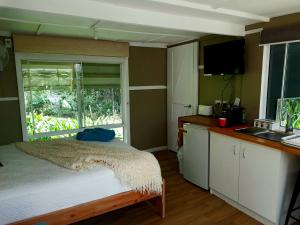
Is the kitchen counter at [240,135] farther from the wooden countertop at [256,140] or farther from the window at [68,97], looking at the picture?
the window at [68,97]

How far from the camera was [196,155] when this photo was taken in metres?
3.19

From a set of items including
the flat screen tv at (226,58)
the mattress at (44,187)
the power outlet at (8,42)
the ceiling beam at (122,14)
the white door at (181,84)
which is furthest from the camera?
the white door at (181,84)

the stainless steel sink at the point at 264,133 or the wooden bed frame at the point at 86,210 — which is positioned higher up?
the stainless steel sink at the point at 264,133

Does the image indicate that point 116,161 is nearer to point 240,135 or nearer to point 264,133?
point 240,135

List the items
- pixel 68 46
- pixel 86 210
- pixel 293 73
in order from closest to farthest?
pixel 86 210 → pixel 293 73 → pixel 68 46

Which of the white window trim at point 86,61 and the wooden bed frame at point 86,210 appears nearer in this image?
the wooden bed frame at point 86,210

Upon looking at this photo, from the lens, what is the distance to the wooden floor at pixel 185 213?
2469mm

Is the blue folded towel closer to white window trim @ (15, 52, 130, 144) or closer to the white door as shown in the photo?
white window trim @ (15, 52, 130, 144)

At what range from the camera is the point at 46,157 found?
→ 2.45 meters

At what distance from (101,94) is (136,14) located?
7.26 ft

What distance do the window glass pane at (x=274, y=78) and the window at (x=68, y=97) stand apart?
8.32 ft

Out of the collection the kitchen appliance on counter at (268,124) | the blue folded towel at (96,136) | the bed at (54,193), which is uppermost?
the kitchen appliance on counter at (268,124)

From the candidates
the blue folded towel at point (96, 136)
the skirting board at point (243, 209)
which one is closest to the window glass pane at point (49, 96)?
the blue folded towel at point (96, 136)

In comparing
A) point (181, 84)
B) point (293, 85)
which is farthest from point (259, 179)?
point (181, 84)
